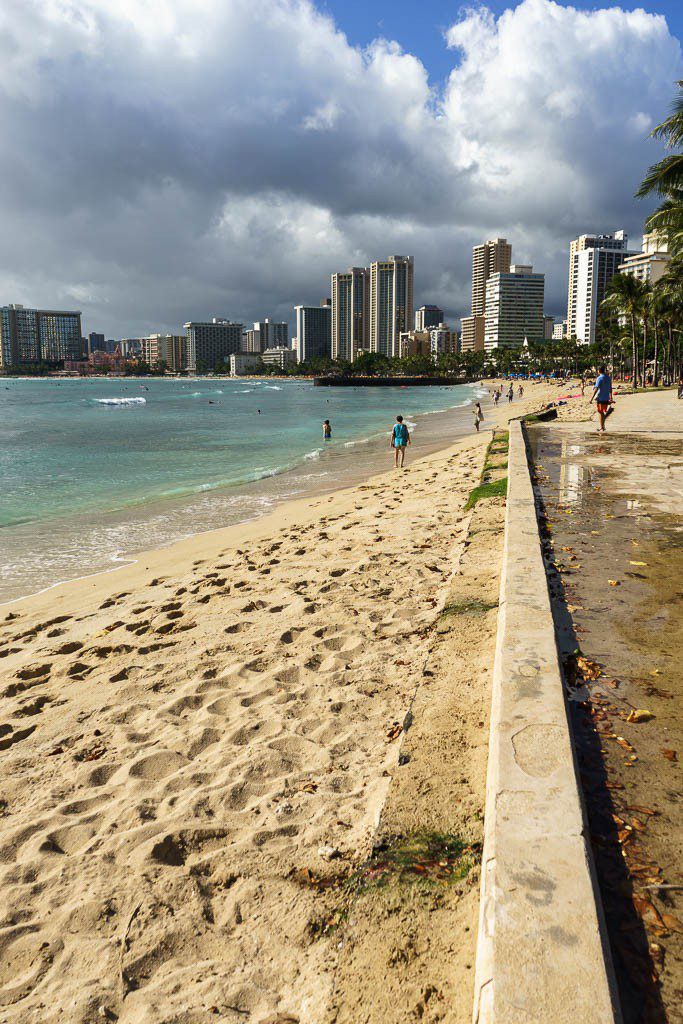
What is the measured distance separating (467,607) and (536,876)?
3.19m

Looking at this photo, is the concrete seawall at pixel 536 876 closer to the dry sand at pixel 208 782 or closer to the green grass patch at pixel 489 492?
the dry sand at pixel 208 782

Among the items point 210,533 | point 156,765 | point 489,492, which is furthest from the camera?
point 210,533

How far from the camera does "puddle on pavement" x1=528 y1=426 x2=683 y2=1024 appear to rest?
7.08 ft

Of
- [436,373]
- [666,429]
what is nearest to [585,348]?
[436,373]

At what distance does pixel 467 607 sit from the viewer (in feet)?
17.6

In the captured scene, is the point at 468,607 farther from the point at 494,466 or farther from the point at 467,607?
the point at 494,466

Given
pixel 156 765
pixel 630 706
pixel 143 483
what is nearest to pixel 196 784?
pixel 156 765

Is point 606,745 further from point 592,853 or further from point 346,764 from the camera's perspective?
point 346,764

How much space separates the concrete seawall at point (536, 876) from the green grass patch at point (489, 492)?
20.5 ft

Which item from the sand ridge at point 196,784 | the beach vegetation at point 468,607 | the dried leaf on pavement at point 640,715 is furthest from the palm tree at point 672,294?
the dried leaf on pavement at point 640,715

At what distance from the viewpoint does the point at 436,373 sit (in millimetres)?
196875

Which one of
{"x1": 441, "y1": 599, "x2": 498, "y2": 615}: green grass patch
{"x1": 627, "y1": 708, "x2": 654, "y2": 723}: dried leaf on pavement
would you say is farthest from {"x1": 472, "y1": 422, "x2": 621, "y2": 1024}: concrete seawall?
{"x1": 441, "y1": 599, "x2": 498, "y2": 615}: green grass patch

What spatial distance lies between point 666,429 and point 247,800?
1869cm

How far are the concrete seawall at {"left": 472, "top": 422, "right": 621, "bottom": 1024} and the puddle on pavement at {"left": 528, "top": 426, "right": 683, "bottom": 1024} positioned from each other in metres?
0.21
